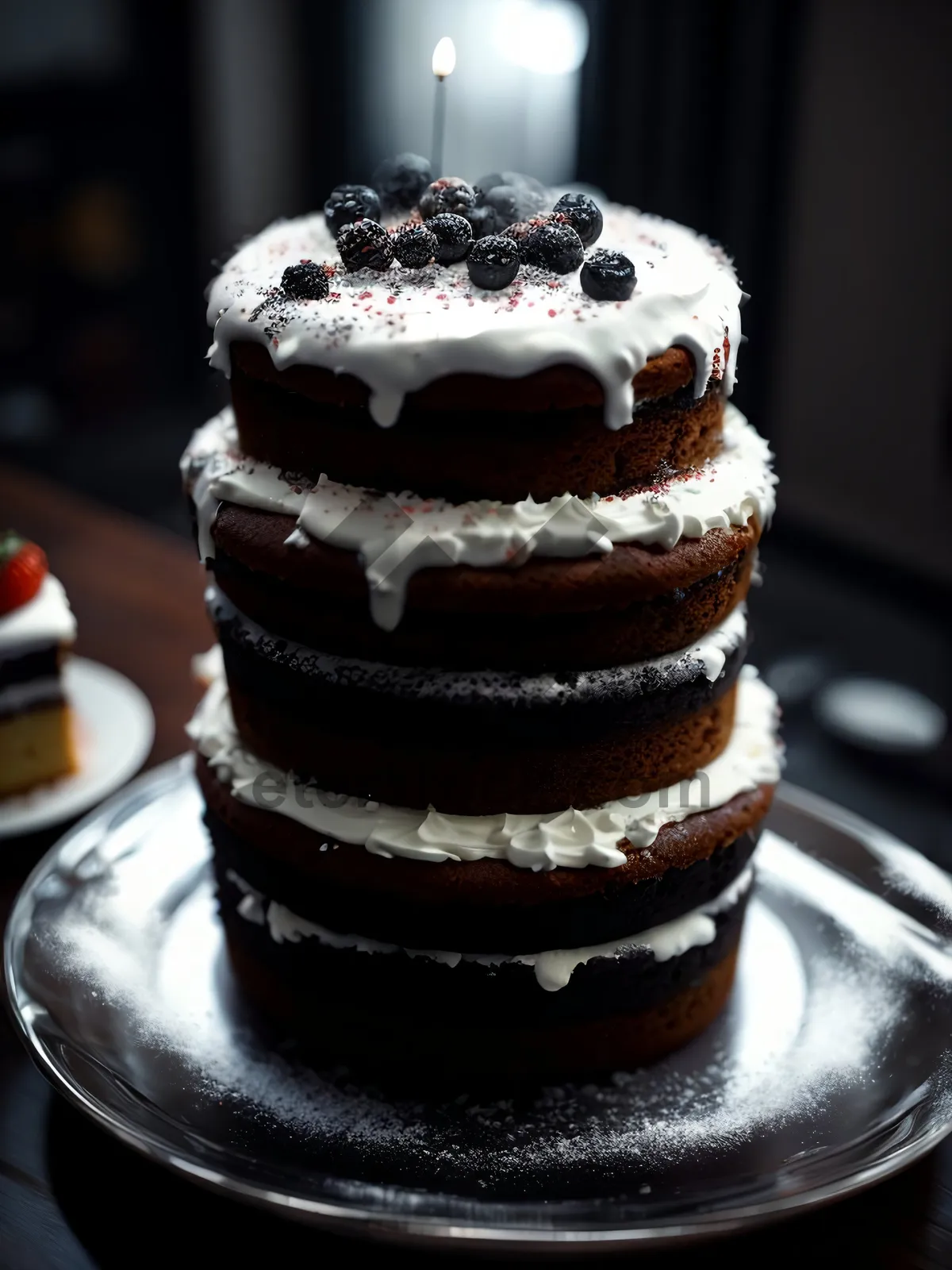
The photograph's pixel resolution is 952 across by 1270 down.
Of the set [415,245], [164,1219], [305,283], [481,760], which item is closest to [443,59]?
[415,245]

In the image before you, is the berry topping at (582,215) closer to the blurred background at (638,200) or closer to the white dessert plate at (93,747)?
the white dessert plate at (93,747)

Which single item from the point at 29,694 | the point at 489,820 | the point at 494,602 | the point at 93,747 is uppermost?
the point at 494,602

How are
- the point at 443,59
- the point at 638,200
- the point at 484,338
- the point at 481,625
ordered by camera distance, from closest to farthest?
1. the point at 484,338
2. the point at 481,625
3. the point at 443,59
4. the point at 638,200

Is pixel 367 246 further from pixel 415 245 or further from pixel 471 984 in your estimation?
pixel 471 984

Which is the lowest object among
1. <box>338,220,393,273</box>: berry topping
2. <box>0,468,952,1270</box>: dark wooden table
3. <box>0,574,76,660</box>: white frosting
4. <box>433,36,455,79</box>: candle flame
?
<box>0,468,952,1270</box>: dark wooden table

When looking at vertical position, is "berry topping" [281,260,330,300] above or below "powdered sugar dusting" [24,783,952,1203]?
above

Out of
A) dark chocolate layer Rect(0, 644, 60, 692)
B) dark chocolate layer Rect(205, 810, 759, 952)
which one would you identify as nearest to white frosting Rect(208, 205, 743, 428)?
dark chocolate layer Rect(205, 810, 759, 952)

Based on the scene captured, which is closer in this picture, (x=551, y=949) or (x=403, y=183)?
(x=551, y=949)

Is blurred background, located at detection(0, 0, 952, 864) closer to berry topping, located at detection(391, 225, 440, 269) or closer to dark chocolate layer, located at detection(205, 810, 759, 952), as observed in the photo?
dark chocolate layer, located at detection(205, 810, 759, 952)
